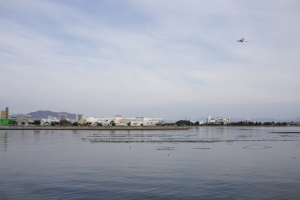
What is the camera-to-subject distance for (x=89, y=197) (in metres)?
18.8

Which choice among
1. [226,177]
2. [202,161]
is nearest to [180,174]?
[226,177]

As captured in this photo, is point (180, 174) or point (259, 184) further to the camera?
point (180, 174)

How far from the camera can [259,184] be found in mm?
22484

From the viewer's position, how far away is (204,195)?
1939cm

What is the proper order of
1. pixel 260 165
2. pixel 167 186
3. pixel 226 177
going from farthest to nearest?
pixel 260 165 < pixel 226 177 < pixel 167 186

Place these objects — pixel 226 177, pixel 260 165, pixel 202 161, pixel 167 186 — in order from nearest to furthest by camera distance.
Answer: pixel 167 186, pixel 226 177, pixel 260 165, pixel 202 161

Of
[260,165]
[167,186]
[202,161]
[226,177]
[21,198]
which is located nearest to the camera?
[21,198]

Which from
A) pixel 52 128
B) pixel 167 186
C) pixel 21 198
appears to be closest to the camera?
pixel 21 198

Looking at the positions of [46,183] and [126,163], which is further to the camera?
[126,163]

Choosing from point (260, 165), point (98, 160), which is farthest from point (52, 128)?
point (260, 165)

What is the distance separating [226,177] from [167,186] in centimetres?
641

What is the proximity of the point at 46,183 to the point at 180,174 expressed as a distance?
11795 mm

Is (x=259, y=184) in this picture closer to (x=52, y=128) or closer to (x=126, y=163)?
(x=126, y=163)

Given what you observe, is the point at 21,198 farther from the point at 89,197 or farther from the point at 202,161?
the point at 202,161
